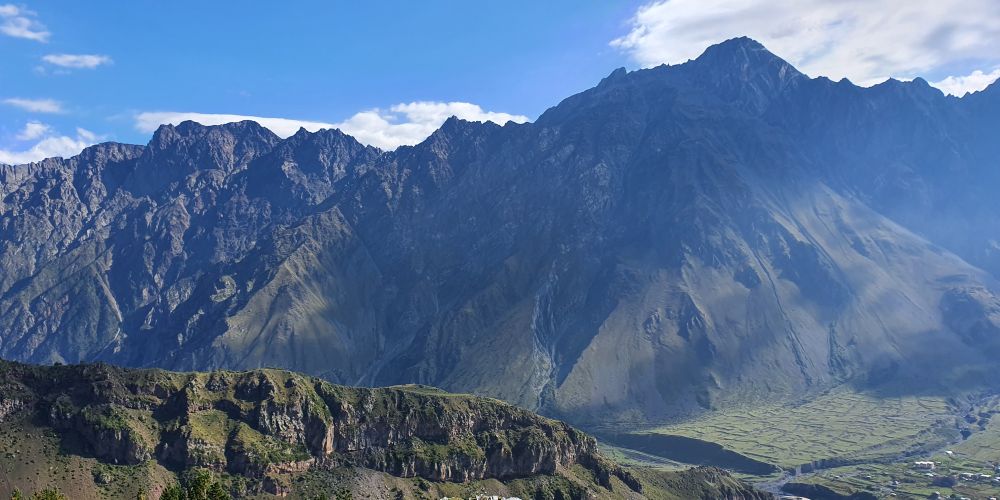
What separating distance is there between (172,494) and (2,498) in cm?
7895

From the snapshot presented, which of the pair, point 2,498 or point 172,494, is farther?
point 2,498

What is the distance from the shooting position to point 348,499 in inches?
7751

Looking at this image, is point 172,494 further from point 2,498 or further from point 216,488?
point 2,498

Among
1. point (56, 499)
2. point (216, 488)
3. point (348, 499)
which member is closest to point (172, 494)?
point (216, 488)

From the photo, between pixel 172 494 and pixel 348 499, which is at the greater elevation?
pixel 172 494

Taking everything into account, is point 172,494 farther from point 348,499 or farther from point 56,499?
point 348,499

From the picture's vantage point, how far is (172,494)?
150000 mm

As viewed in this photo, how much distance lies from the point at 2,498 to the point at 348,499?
8221cm

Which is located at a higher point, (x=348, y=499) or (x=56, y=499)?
(x=56, y=499)

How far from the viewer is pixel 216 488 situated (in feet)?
512

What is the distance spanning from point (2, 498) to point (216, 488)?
79.7 m

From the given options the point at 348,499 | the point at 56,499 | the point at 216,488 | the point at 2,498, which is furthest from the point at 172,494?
the point at 2,498

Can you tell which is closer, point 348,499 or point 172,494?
point 172,494

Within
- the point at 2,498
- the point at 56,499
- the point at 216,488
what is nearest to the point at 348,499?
the point at 216,488
